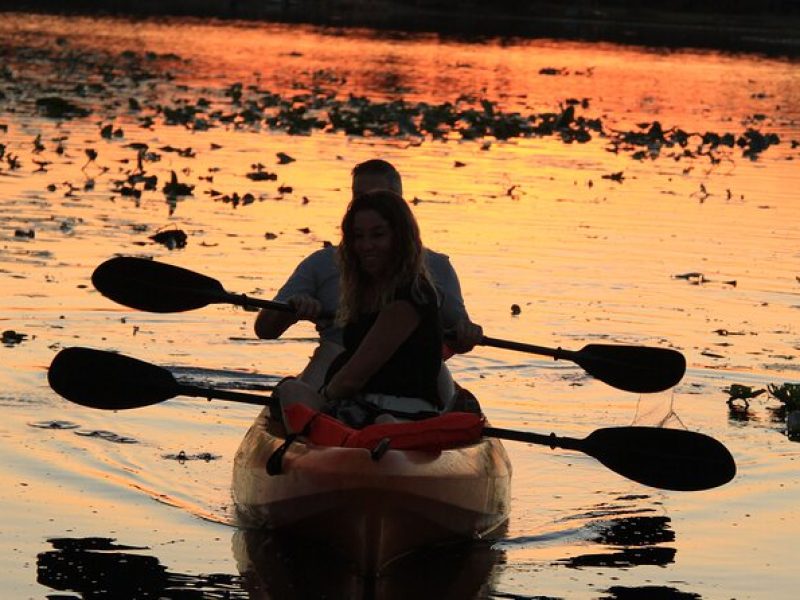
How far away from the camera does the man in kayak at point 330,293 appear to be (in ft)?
34.9

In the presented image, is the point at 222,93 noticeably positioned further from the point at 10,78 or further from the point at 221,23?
the point at 221,23

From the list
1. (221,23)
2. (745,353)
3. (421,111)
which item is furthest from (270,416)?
(221,23)

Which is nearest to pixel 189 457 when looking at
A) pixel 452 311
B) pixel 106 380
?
pixel 106 380

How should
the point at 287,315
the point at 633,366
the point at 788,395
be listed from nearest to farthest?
the point at 287,315 → the point at 633,366 → the point at 788,395

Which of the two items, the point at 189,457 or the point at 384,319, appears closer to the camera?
the point at 384,319

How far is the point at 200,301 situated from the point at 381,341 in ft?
6.64

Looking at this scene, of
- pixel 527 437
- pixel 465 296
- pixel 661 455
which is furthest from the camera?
pixel 465 296

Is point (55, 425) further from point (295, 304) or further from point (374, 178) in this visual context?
point (374, 178)

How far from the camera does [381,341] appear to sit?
9297 millimetres

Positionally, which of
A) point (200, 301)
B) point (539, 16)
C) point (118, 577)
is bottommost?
point (539, 16)

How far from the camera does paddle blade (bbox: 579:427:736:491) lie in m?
10.1

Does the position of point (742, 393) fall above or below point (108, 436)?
above

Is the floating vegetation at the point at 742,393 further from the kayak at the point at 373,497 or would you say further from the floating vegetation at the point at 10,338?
the floating vegetation at the point at 10,338

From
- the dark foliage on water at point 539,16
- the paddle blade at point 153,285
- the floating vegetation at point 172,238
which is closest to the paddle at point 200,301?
the paddle blade at point 153,285
